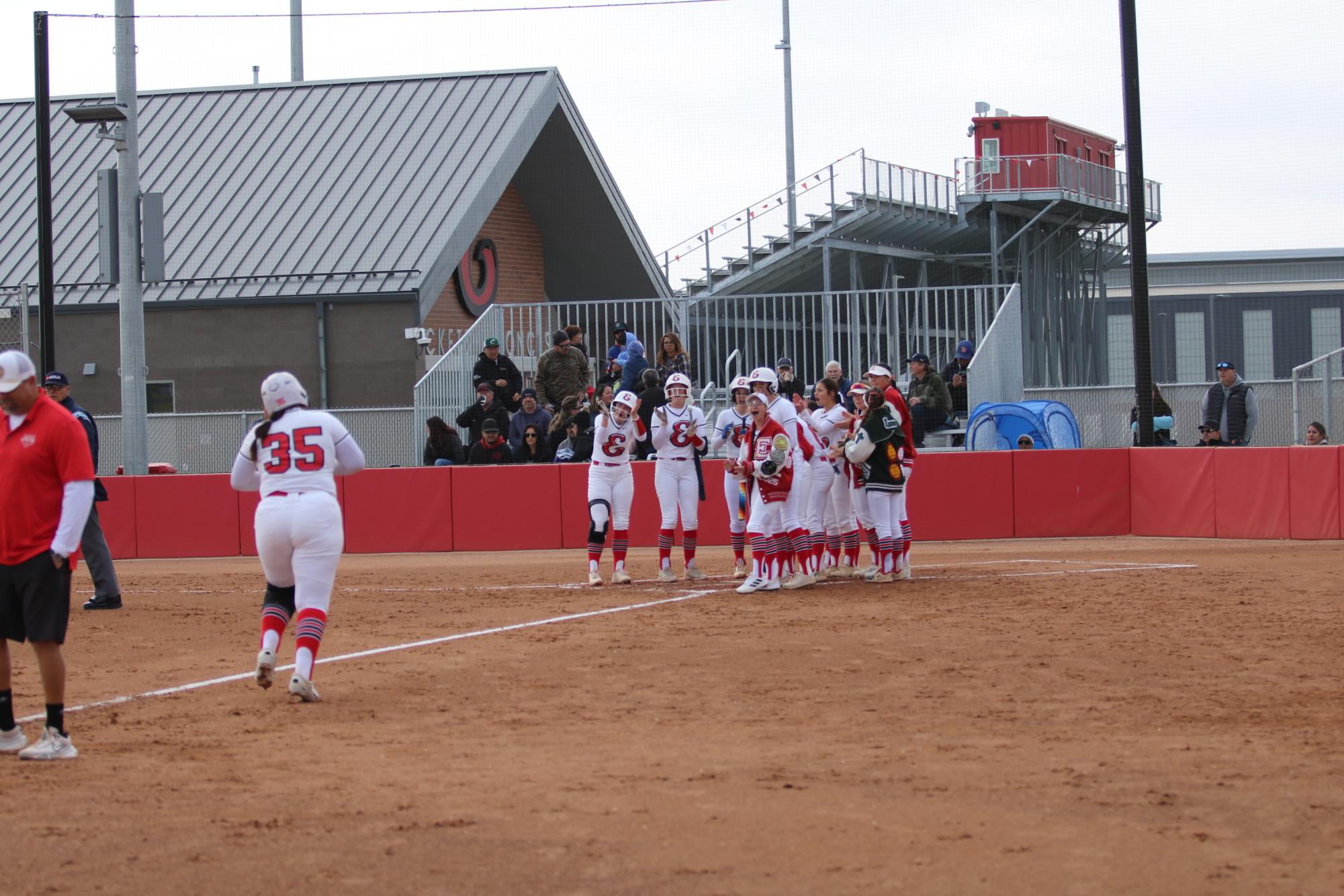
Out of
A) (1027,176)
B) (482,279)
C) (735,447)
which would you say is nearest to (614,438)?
(735,447)

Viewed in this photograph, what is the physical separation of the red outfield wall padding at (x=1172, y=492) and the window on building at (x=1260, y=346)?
2594 cm

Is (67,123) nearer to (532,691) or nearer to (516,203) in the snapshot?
(516,203)

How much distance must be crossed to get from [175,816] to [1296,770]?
185 inches

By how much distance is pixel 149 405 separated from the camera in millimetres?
28875

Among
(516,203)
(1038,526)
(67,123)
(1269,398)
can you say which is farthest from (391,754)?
(67,123)

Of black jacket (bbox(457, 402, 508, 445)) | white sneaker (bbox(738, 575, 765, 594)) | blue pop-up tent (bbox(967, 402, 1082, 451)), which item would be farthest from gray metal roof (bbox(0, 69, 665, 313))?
white sneaker (bbox(738, 575, 765, 594))

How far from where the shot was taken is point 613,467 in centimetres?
1533

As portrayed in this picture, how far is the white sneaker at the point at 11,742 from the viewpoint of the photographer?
778cm

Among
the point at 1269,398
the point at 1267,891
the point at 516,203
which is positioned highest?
the point at 516,203

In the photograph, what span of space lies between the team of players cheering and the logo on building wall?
14013mm

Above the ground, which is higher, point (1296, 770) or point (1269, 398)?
point (1269, 398)

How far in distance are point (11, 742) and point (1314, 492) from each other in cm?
1557

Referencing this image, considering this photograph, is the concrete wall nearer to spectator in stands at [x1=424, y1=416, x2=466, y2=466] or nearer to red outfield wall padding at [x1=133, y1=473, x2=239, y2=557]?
spectator in stands at [x1=424, y1=416, x2=466, y2=466]

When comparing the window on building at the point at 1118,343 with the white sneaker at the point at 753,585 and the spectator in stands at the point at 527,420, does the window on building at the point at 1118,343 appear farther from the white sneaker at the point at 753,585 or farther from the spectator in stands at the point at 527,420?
the white sneaker at the point at 753,585
